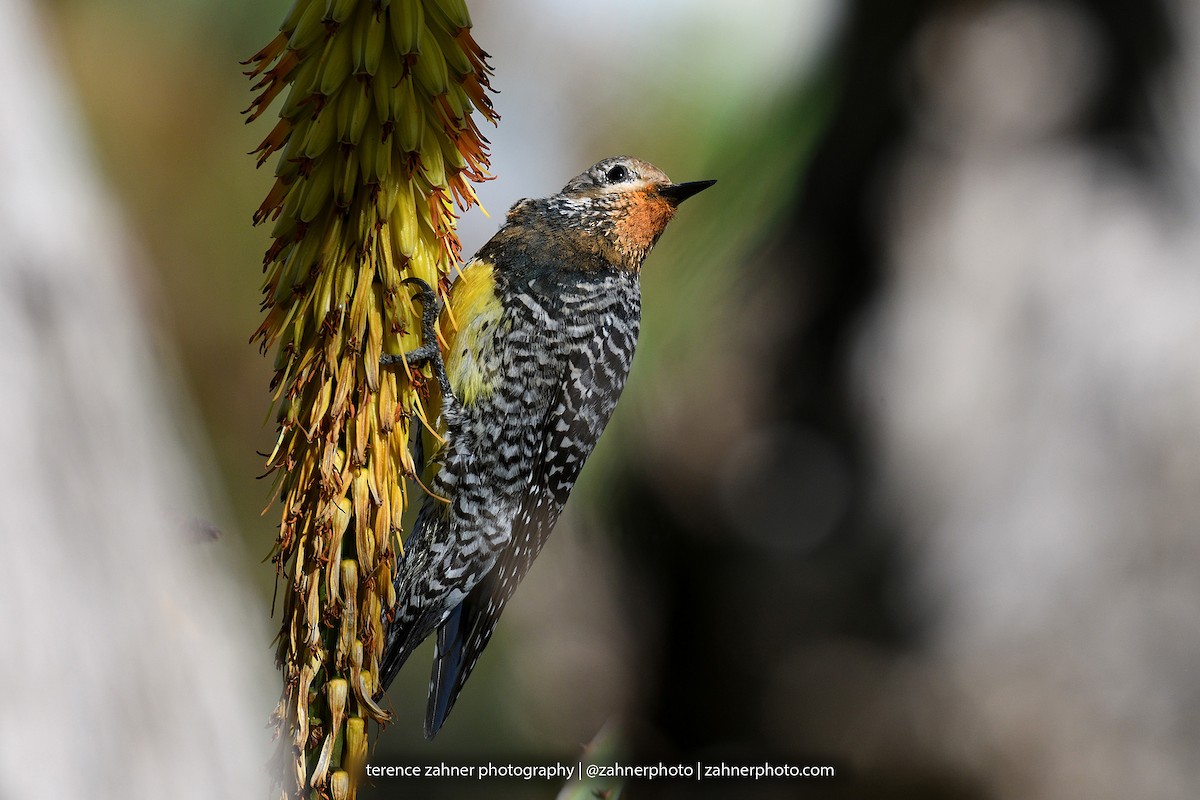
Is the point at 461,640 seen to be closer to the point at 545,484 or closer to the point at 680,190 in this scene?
the point at 545,484

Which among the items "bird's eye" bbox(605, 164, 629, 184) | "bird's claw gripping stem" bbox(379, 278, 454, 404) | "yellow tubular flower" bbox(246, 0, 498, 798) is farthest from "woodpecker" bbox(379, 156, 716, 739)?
"yellow tubular flower" bbox(246, 0, 498, 798)

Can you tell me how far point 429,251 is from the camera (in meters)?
1.29

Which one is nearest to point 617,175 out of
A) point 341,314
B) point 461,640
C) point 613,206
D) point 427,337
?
point 613,206

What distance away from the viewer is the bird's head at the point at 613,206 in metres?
1.82

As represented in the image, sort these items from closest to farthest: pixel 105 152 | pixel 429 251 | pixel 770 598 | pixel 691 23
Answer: pixel 429 251
pixel 105 152
pixel 691 23
pixel 770 598

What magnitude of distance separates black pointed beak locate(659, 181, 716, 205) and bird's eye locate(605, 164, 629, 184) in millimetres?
83

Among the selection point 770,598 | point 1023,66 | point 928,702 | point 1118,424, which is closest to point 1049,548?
point 1118,424

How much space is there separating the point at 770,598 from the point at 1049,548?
0.64 m

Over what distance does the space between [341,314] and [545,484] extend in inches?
29.8

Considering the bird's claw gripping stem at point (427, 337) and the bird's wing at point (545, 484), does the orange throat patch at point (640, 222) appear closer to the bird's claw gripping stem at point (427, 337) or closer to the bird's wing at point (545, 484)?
the bird's wing at point (545, 484)

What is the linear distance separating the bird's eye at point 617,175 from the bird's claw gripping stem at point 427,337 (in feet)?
1.96

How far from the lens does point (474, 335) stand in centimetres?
165

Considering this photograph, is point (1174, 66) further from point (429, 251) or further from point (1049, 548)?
point (429, 251)

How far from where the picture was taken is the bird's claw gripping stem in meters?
1.24
